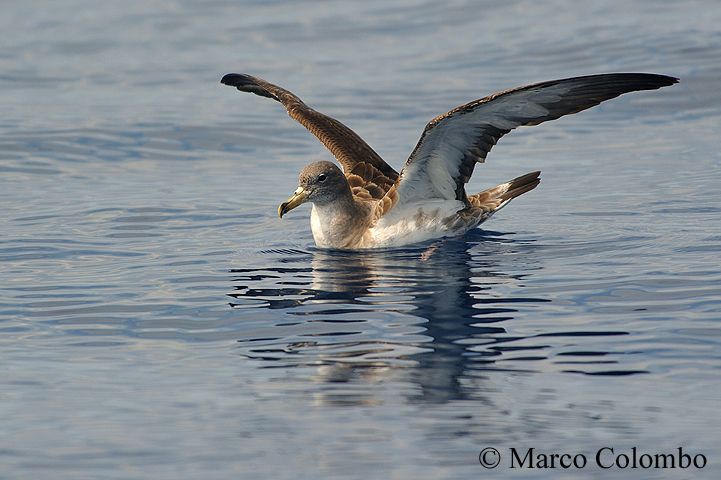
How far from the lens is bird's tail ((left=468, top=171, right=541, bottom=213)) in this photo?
1277 cm

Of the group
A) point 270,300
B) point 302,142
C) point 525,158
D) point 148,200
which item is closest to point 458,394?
point 270,300

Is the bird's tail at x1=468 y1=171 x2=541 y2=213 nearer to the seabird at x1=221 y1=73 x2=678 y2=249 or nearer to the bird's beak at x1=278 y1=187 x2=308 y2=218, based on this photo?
the seabird at x1=221 y1=73 x2=678 y2=249

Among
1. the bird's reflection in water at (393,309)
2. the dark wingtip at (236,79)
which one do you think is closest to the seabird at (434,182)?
the bird's reflection in water at (393,309)

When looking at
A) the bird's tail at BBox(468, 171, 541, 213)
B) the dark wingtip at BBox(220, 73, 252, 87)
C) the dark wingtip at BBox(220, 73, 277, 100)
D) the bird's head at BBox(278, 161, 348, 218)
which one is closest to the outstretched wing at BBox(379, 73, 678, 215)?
the bird's tail at BBox(468, 171, 541, 213)

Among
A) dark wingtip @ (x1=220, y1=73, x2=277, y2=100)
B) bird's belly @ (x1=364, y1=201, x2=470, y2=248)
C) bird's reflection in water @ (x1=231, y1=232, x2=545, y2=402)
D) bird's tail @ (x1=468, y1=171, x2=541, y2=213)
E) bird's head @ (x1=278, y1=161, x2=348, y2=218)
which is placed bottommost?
bird's reflection in water @ (x1=231, y1=232, x2=545, y2=402)

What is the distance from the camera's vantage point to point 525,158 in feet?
55.6

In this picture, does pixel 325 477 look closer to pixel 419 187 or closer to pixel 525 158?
pixel 419 187

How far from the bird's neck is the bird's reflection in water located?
0.14 metres

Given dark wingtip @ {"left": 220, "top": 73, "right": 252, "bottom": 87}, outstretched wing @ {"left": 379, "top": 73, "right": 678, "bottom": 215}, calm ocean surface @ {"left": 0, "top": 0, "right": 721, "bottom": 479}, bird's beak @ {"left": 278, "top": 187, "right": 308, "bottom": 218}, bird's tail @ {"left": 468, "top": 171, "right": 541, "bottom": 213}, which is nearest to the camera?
calm ocean surface @ {"left": 0, "top": 0, "right": 721, "bottom": 479}

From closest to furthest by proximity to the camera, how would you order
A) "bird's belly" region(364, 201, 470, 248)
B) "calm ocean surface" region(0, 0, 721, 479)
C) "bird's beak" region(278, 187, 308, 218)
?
"calm ocean surface" region(0, 0, 721, 479)
"bird's beak" region(278, 187, 308, 218)
"bird's belly" region(364, 201, 470, 248)

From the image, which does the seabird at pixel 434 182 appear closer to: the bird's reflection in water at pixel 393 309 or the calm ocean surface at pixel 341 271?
the bird's reflection in water at pixel 393 309

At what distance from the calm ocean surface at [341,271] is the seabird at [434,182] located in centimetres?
38

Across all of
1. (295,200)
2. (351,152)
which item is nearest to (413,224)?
(295,200)

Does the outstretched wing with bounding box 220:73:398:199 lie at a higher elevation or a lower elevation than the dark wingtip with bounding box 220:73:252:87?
lower
